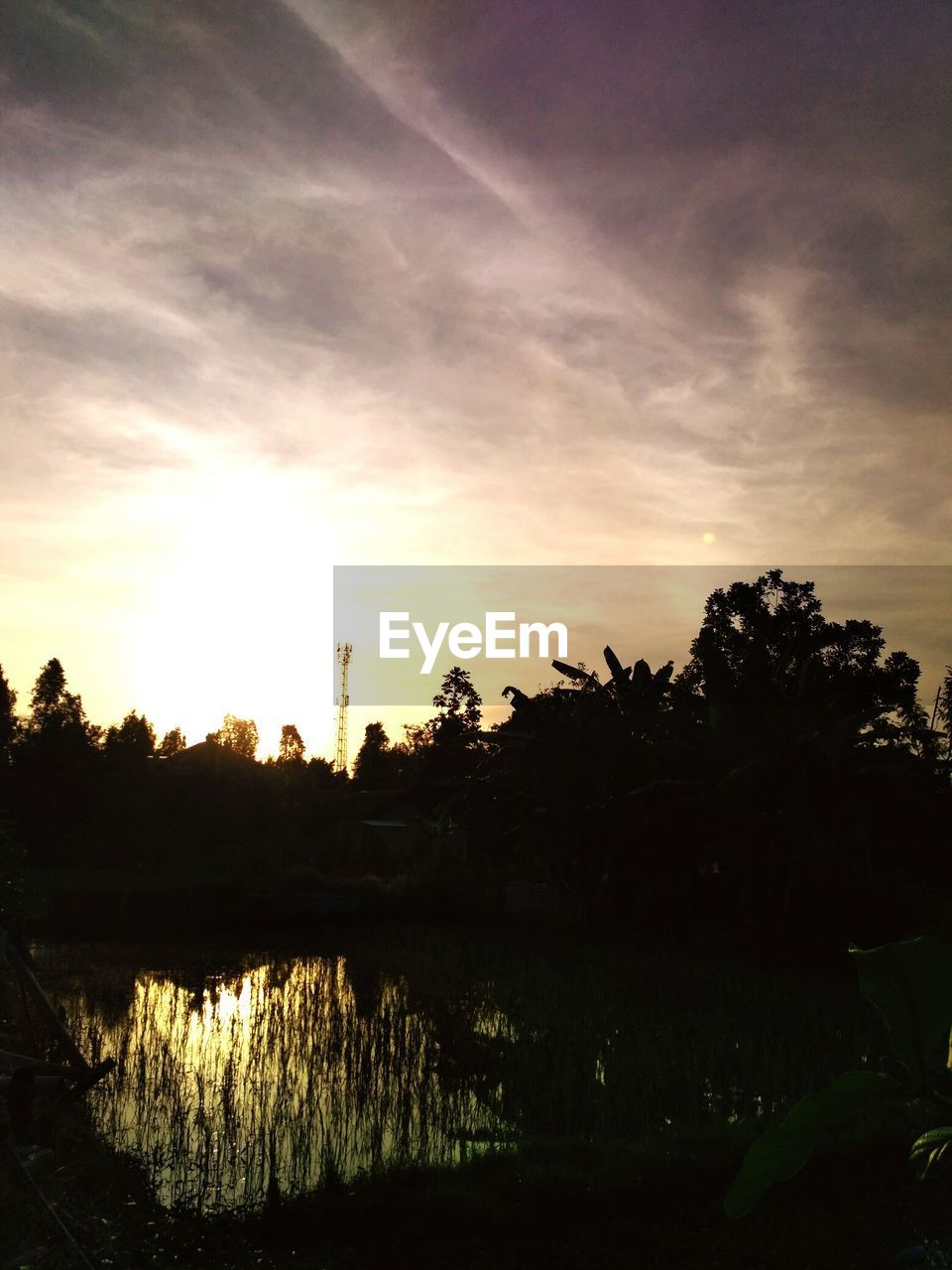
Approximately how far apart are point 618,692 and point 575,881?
167 inches

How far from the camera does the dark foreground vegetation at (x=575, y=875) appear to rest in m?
6.10

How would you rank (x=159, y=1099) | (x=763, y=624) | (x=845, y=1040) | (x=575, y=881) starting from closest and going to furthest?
1. (x=159, y=1099)
2. (x=845, y=1040)
3. (x=575, y=881)
4. (x=763, y=624)

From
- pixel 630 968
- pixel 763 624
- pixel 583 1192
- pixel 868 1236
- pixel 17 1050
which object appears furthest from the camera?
pixel 763 624

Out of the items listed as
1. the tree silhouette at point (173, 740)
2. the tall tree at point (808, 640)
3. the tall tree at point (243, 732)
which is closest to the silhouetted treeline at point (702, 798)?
the tall tree at point (808, 640)

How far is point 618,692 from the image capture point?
22.3 m

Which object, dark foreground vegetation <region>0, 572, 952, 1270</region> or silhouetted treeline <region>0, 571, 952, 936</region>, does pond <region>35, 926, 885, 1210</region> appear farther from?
silhouetted treeline <region>0, 571, 952, 936</region>

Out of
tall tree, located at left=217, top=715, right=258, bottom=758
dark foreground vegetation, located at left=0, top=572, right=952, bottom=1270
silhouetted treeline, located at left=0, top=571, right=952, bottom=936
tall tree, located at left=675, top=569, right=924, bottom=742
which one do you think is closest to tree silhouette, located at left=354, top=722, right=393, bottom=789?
tall tree, located at left=217, top=715, right=258, bottom=758

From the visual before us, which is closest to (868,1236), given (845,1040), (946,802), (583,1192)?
(583,1192)

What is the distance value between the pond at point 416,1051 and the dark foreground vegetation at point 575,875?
8.6 inches

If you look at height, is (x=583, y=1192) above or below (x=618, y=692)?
below

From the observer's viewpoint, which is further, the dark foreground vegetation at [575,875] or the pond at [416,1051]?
the pond at [416,1051]

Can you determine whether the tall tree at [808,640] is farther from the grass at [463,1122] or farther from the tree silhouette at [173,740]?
the tree silhouette at [173,740]

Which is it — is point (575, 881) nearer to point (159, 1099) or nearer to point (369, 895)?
point (369, 895)

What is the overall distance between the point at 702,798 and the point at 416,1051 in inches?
348
